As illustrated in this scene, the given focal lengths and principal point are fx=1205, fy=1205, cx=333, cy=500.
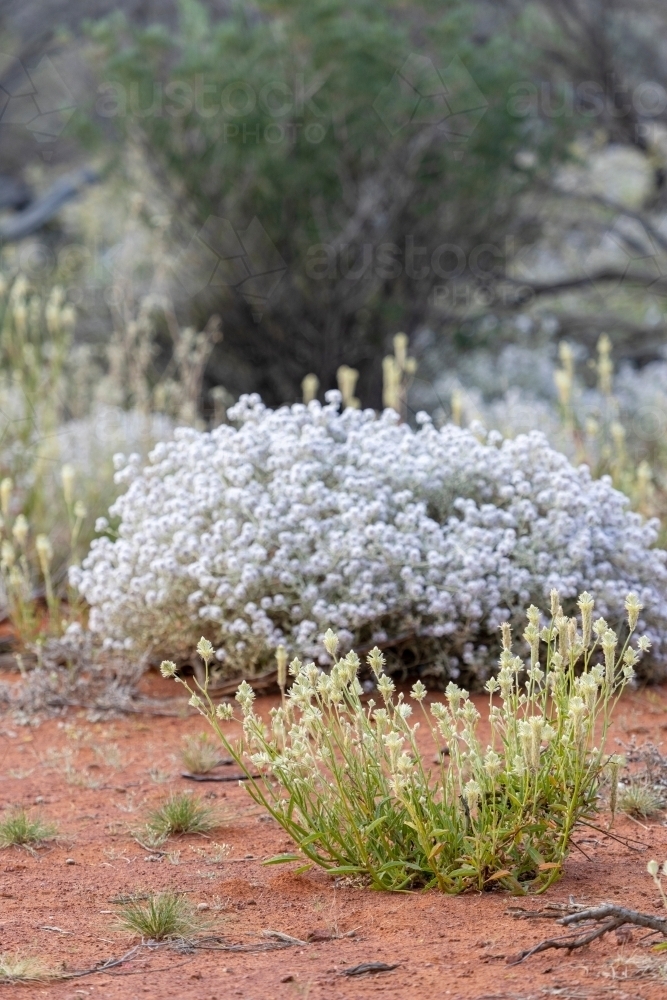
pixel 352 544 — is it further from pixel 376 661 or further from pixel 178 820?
pixel 376 661

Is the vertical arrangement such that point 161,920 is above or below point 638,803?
above

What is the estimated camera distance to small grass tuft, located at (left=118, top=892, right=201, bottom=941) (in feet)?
6.93

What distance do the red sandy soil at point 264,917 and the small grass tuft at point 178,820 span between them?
3cm

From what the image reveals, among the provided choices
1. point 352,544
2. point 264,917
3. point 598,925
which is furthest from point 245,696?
point 352,544

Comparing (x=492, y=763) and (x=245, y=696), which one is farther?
(x=245, y=696)

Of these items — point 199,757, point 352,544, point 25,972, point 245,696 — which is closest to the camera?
point 25,972

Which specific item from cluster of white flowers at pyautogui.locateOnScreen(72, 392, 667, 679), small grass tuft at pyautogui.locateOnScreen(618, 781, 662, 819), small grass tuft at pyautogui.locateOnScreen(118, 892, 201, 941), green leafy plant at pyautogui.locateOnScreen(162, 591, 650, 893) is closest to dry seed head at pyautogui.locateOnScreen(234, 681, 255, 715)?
green leafy plant at pyautogui.locateOnScreen(162, 591, 650, 893)

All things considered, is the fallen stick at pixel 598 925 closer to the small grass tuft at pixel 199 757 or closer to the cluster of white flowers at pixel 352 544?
the small grass tuft at pixel 199 757

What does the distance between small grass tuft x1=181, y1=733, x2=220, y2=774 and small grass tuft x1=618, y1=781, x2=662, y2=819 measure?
1087 mm

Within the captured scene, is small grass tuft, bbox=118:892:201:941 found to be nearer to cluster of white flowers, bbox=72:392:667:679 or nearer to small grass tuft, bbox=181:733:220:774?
small grass tuft, bbox=181:733:220:774

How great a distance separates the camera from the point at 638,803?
8.65 feet

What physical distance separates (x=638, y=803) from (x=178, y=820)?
1.01m

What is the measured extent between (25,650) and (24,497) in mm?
1256

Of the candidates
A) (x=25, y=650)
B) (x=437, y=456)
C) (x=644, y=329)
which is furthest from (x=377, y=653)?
(x=644, y=329)
